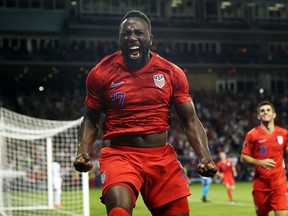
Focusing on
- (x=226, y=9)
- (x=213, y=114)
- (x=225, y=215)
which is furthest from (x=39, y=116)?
(x=226, y=9)

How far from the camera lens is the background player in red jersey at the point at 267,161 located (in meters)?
8.14

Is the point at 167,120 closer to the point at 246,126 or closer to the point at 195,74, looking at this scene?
the point at 246,126

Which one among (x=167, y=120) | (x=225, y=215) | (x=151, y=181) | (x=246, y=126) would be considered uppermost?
(x=167, y=120)

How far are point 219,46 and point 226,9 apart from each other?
4145 millimetres

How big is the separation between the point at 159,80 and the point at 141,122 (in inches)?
15.4

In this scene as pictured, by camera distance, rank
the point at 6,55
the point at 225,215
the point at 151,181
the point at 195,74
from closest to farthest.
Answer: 1. the point at 151,181
2. the point at 225,215
3. the point at 6,55
4. the point at 195,74

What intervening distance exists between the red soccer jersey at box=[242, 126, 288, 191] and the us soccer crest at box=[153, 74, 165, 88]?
12.9 ft

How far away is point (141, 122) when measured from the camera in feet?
15.7

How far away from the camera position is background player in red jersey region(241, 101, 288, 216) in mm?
8141

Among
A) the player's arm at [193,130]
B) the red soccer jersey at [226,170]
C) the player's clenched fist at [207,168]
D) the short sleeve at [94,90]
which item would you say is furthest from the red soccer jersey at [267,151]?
the red soccer jersey at [226,170]

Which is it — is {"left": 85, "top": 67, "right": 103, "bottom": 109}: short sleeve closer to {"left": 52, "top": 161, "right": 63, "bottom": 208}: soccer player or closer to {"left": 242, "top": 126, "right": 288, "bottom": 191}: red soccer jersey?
{"left": 242, "top": 126, "right": 288, "bottom": 191}: red soccer jersey

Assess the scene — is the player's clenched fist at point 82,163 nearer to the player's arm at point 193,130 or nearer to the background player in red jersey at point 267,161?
the player's arm at point 193,130

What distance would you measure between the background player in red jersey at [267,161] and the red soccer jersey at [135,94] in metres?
3.62

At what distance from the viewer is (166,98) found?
4.87 meters
